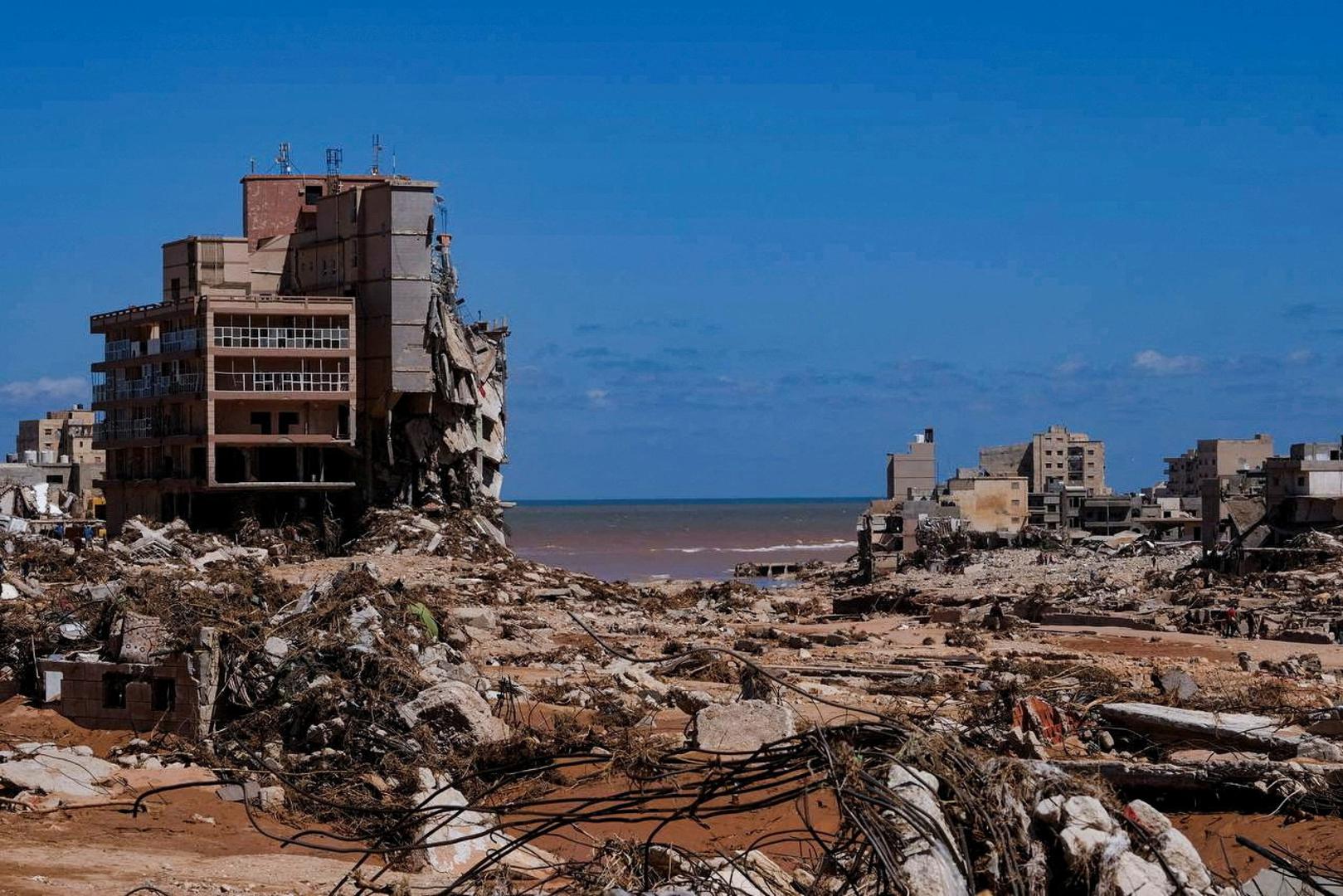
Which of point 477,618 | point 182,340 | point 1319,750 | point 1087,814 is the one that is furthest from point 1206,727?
point 182,340

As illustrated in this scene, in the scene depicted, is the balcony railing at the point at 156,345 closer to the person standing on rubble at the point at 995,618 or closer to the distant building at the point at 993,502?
the person standing on rubble at the point at 995,618

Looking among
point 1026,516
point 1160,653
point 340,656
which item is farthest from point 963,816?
point 1026,516

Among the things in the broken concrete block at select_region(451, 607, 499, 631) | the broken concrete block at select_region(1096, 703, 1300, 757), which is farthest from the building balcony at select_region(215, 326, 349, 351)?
the broken concrete block at select_region(1096, 703, 1300, 757)

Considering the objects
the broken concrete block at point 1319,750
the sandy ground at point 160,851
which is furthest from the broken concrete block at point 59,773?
the broken concrete block at point 1319,750

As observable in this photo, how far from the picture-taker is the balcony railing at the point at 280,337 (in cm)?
4203

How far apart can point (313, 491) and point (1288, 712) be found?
1308 inches

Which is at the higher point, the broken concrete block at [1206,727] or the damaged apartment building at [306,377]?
the damaged apartment building at [306,377]

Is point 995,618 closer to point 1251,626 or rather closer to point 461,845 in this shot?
point 1251,626

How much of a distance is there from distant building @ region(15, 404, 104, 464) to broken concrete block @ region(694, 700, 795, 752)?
90897mm

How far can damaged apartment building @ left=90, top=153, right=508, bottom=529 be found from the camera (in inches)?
1658

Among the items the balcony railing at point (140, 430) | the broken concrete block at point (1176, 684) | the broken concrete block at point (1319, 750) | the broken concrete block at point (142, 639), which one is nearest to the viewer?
the broken concrete block at point (1319, 750)

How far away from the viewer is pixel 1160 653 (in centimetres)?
2711

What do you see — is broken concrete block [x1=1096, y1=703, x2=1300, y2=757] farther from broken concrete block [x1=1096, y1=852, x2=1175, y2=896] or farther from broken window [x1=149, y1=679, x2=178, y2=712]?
broken window [x1=149, y1=679, x2=178, y2=712]

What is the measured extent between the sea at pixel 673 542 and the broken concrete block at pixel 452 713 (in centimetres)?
3861
